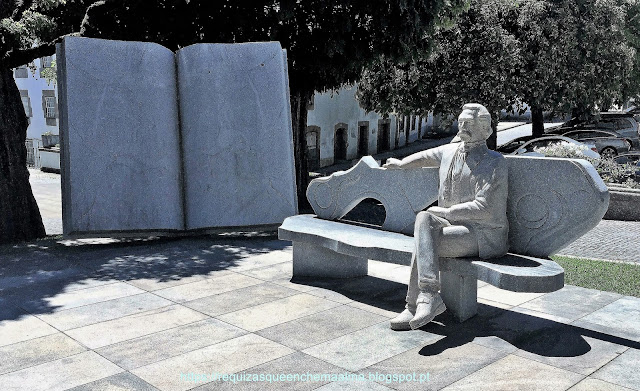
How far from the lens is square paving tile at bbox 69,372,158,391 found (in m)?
4.62

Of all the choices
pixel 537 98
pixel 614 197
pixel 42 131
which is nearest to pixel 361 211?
pixel 614 197

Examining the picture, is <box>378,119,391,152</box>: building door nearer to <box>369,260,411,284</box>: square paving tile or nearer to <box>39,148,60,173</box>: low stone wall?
<box>39,148,60,173</box>: low stone wall

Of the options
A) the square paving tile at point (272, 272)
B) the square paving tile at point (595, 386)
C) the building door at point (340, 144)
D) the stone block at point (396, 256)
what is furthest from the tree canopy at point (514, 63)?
the square paving tile at point (595, 386)

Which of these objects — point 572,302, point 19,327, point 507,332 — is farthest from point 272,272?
point 572,302

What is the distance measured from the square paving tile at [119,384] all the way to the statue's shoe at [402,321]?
2.18 m

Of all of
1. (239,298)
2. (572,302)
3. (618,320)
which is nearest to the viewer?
(618,320)

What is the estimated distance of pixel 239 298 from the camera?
690 cm

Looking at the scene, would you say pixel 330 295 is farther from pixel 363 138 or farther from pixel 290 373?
pixel 363 138

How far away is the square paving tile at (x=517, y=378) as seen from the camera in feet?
15.1

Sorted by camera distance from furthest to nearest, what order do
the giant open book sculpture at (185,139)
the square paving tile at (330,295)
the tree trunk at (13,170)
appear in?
the tree trunk at (13,170)
the giant open book sculpture at (185,139)
the square paving tile at (330,295)

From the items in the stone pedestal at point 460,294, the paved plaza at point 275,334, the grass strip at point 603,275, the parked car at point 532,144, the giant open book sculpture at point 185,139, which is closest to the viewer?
the paved plaza at point 275,334

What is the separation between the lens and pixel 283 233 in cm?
762

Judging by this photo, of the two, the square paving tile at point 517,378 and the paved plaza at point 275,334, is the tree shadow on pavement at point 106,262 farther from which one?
the square paving tile at point 517,378

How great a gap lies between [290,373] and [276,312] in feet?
5.08
